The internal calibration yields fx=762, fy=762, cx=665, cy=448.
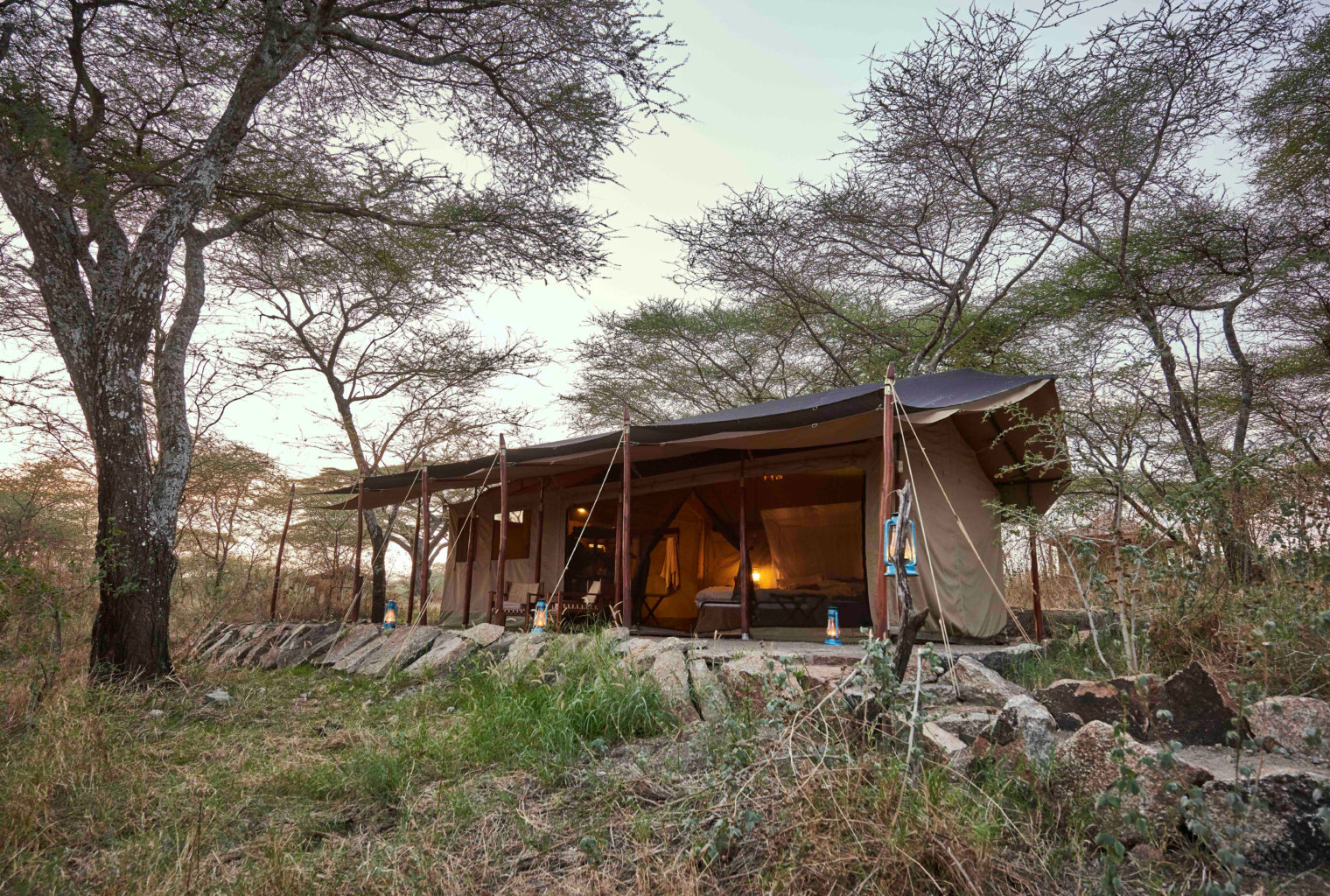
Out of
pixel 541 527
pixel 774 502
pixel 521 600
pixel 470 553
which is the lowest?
pixel 521 600

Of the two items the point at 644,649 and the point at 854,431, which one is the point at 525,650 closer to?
the point at 644,649

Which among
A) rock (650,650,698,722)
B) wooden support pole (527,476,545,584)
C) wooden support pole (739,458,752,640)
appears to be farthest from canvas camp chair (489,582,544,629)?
rock (650,650,698,722)

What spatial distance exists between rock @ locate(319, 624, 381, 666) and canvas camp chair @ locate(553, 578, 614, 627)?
183 cm

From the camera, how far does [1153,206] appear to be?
8656 mm

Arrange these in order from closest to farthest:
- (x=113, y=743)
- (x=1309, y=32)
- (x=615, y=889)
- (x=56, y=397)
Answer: (x=615, y=889) → (x=113, y=743) → (x=1309, y=32) → (x=56, y=397)

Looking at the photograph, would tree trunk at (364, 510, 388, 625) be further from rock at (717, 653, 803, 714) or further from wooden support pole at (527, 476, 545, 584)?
rock at (717, 653, 803, 714)

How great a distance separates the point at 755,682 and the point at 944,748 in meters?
0.89

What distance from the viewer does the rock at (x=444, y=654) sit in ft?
18.3

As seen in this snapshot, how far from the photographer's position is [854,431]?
5.70 meters

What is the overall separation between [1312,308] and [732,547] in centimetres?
692

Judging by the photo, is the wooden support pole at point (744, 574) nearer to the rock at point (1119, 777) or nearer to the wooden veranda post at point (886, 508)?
the wooden veranda post at point (886, 508)

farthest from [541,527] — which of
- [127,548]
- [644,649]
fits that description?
[644,649]

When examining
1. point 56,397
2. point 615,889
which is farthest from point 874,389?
point 56,397

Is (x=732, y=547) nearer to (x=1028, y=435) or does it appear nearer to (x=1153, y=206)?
(x=1028, y=435)
